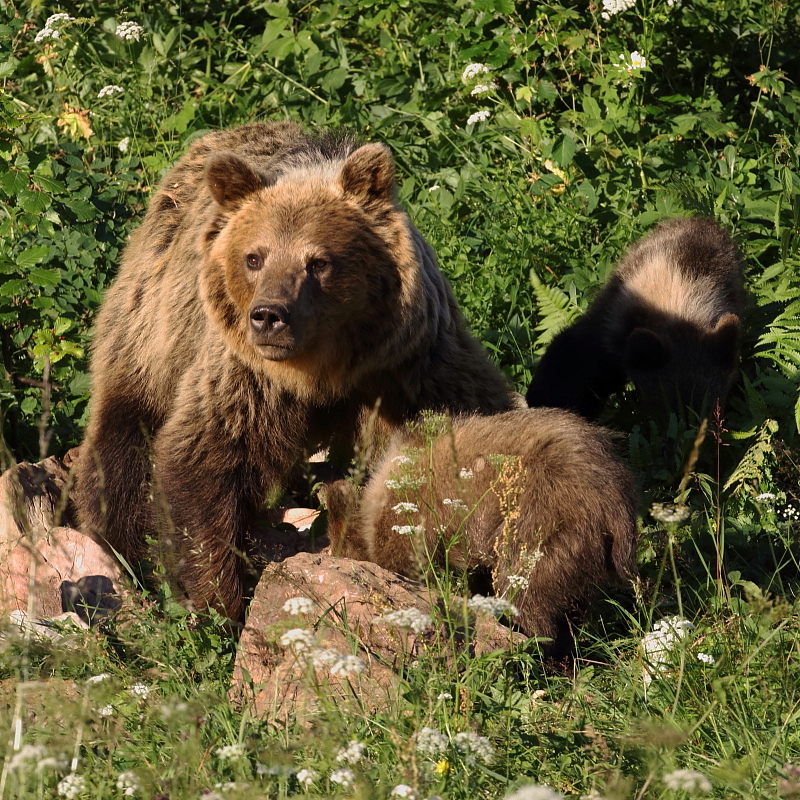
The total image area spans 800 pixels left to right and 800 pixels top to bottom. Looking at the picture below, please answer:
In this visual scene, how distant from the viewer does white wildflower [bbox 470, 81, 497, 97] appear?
7695mm

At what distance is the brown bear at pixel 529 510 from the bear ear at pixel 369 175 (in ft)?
3.86

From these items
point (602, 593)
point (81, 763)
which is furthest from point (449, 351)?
point (81, 763)

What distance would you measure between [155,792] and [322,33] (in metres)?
6.98

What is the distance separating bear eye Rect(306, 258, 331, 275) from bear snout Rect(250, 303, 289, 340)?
0.34 metres

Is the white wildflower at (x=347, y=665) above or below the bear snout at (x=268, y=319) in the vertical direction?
below

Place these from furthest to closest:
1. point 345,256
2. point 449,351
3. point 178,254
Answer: point 178,254 → point 449,351 → point 345,256

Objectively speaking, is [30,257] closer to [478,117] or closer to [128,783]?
[478,117]

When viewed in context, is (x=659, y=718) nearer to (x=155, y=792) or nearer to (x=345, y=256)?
(x=155, y=792)

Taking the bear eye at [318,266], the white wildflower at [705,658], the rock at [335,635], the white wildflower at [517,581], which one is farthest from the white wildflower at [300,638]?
the bear eye at [318,266]

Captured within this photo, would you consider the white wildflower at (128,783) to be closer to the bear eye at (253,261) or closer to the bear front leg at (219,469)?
the bear front leg at (219,469)

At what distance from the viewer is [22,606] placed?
4391 millimetres

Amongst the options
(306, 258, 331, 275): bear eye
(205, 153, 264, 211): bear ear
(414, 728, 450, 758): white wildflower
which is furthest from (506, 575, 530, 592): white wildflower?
(205, 153, 264, 211): bear ear

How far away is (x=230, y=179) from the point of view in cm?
491

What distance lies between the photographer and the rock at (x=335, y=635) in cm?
342
